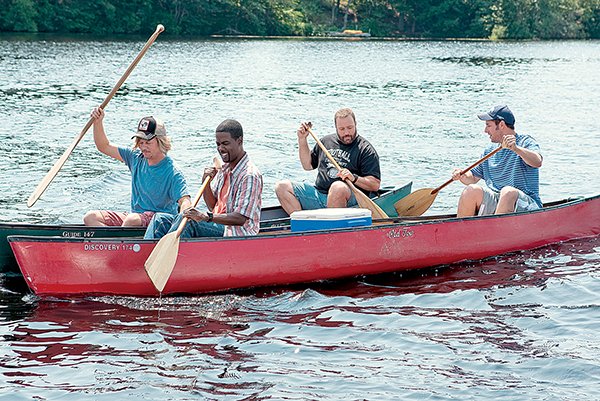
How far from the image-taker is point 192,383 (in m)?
6.16

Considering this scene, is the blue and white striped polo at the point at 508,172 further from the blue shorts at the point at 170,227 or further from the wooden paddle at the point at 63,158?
the wooden paddle at the point at 63,158

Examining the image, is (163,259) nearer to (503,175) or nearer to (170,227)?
(170,227)

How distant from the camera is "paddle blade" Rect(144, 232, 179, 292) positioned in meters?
7.36

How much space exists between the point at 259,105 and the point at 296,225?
16.4 meters

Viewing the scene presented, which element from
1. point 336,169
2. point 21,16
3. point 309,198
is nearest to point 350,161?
point 336,169

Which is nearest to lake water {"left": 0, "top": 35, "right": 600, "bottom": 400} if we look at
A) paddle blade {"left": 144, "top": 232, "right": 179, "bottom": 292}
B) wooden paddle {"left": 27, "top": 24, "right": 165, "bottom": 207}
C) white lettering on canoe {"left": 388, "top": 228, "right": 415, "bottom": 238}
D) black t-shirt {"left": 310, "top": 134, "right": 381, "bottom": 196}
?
paddle blade {"left": 144, "top": 232, "right": 179, "bottom": 292}

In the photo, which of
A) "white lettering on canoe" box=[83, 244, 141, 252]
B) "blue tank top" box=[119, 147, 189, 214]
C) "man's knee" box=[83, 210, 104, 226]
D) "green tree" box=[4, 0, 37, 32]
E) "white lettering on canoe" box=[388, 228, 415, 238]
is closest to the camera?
"white lettering on canoe" box=[83, 244, 141, 252]

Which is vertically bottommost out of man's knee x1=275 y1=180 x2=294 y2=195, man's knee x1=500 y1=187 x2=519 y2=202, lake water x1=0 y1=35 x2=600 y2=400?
lake water x1=0 y1=35 x2=600 y2=400

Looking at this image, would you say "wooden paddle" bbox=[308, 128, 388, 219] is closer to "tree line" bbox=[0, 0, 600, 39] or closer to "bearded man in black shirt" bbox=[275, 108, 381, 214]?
"bearded man in black shirt" bbox=[275, 108, 381, 214]

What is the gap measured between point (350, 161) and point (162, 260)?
2527 millimetres

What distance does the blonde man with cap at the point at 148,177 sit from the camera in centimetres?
778

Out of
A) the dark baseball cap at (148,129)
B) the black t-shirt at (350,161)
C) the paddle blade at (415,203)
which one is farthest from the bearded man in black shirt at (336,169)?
the dark baseball cap at (148,129)

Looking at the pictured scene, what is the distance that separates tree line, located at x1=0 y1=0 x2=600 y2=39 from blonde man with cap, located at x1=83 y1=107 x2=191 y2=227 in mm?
45342

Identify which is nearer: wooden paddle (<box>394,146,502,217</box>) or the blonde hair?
the blonde hair
